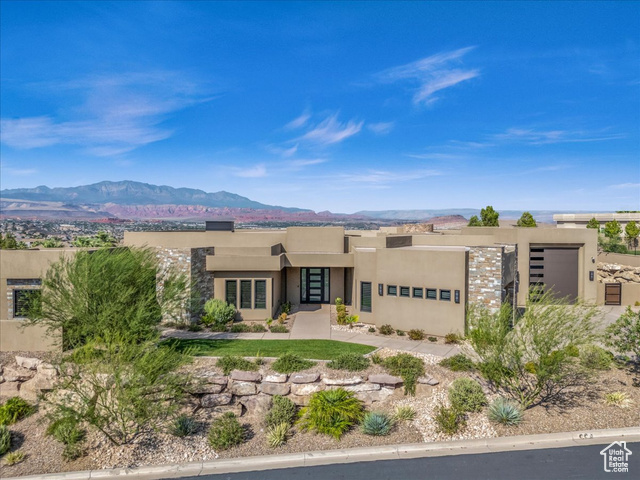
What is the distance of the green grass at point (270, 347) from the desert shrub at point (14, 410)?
4763mm

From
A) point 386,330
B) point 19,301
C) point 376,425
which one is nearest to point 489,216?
point 386,330

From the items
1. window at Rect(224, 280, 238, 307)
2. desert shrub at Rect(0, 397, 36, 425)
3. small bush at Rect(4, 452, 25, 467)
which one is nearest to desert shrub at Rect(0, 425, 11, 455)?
small bush at Rect(4, 452, 25, 467)

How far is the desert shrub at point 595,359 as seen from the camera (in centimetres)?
1284

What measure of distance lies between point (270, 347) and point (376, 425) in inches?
235

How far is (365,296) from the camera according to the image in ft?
66.7

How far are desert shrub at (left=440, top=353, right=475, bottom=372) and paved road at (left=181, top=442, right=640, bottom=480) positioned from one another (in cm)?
352

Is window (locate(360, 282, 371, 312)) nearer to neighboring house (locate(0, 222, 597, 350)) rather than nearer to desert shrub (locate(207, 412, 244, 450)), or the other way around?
neighboring house (locate(0, 222, 597, 350))

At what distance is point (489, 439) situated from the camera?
1046 cm

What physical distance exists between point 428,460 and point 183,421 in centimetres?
684

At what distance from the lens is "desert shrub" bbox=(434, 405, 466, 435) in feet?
35.5

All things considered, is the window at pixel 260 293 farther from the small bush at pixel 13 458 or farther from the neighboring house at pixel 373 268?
the small bush at pixel 13 458

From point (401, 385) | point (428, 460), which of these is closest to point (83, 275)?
point (401, 385)

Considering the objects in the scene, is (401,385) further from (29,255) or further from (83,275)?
(29,255)

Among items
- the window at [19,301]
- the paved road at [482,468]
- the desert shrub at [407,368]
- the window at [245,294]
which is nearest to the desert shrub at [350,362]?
the desert shrub at [407,368]
